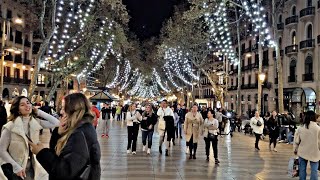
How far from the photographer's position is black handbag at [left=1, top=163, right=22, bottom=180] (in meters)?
5.36

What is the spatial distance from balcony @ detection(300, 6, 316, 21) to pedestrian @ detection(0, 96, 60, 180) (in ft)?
129

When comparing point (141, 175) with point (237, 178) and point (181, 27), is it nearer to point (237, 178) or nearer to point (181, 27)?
point (237, 178)

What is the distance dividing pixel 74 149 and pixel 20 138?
8.23 ft

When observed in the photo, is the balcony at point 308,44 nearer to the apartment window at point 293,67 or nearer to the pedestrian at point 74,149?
the apartment window at point 293,67

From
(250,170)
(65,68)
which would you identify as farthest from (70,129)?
(65,68)

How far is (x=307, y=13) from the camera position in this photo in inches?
1626

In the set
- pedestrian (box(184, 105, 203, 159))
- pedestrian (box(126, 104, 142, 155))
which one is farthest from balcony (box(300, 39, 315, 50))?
pedestrian (box(126, 104, 142, 155))

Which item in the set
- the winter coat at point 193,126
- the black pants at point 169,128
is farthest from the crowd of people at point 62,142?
the black pants at point 169,128

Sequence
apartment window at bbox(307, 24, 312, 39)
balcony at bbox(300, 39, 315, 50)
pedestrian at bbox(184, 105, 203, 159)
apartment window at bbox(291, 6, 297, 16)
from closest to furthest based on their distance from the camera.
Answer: pedestrian at bbox(184, 105, 203, 159)
balcony at bbox(300, 39, 315, 50)
apartment window at bbox(307, 24, 312, 39)
apartment window at bbox(291, 6, 297, 16)

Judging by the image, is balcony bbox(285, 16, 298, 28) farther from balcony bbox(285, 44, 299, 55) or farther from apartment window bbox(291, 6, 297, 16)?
balcony bbox(285, 44, 299, 55)

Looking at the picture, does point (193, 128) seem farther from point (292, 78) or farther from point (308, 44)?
point (292, 78)

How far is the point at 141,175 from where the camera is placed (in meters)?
10.7

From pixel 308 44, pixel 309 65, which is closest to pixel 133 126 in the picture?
pixel 308 44

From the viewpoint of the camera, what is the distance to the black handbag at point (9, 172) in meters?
5.36
